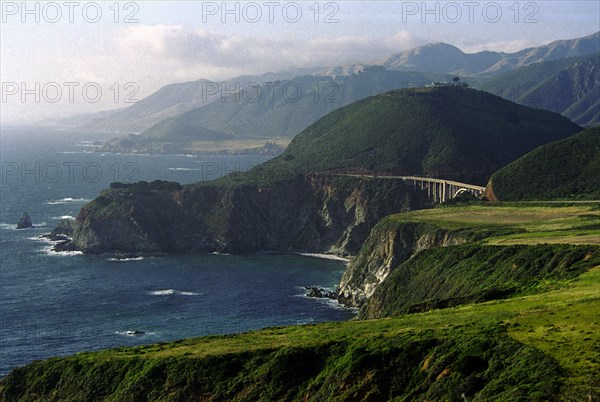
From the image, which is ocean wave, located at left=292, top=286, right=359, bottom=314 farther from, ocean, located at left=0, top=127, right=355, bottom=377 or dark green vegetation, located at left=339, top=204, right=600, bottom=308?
dark green vegetation, located at left=339, top=204, right=600, bottom=308

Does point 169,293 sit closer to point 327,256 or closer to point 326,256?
point 326,256

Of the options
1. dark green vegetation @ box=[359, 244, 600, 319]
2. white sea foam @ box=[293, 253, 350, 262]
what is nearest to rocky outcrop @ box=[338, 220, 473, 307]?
dark green vegetation @ box=[359, 244, 600, 319]

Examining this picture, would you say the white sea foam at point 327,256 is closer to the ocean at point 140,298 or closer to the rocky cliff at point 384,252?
the ocean at point 140,298

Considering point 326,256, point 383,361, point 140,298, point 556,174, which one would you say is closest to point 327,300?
point 140,298

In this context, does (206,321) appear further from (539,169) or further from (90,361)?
(539,169)

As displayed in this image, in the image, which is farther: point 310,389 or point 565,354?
point 310,389

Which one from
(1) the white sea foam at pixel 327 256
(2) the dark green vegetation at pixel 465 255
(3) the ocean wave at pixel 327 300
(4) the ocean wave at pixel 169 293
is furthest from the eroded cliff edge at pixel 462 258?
(1) the white sea foam at pixel 327 256

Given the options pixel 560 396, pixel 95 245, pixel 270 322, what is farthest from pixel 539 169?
pixel 560 396
